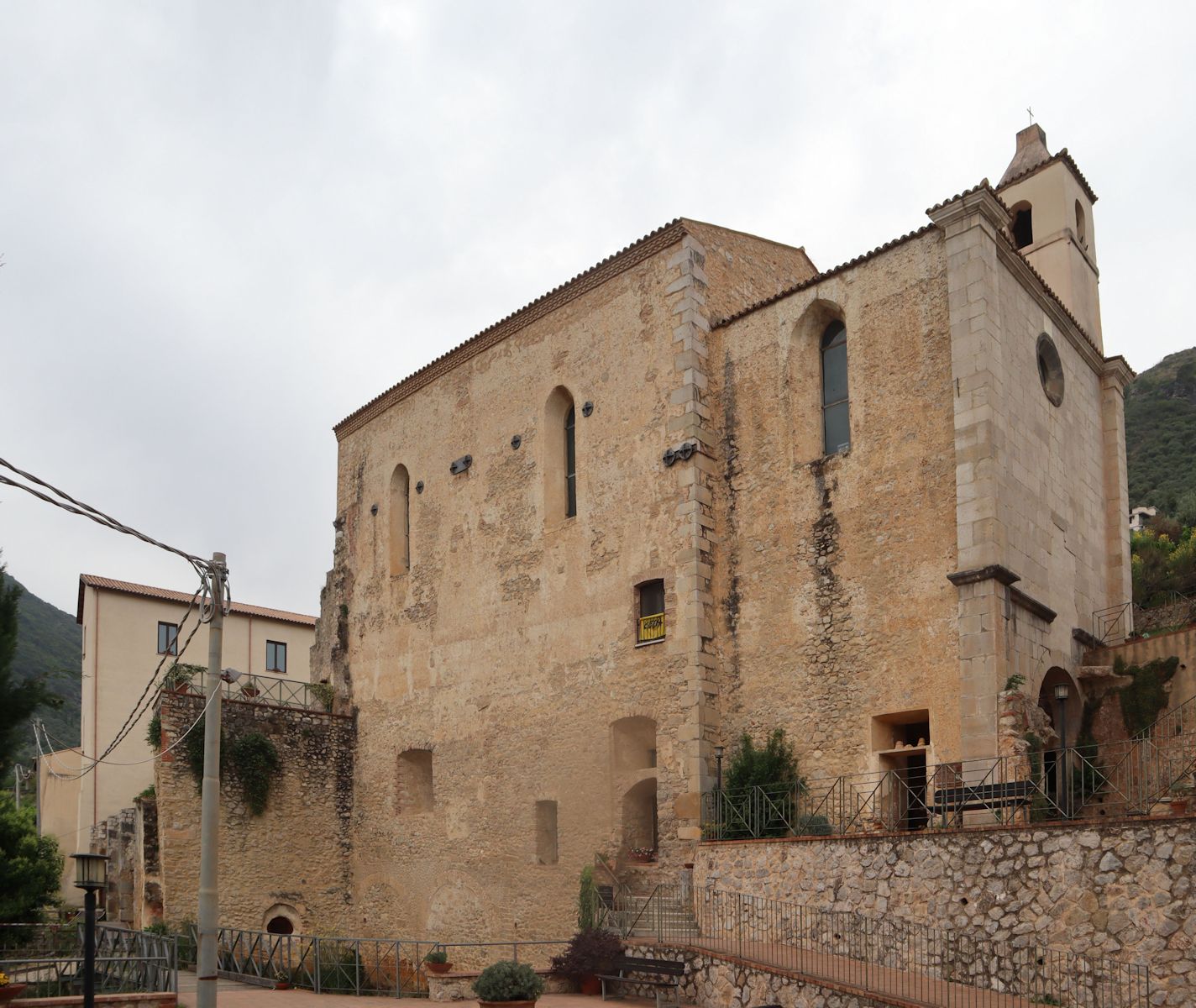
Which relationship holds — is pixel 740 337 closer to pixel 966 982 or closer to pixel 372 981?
pixel 966 982

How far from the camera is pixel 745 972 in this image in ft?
51.4

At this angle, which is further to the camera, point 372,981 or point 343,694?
point 343,694

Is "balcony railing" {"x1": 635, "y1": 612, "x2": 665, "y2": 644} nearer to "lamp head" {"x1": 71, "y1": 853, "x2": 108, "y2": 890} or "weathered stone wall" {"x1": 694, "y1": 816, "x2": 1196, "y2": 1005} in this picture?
"weathered stone wall" {"x1": 694, "y1": 816, "x2": 1196, "y2": 1005}

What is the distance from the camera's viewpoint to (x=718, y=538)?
2136 cm

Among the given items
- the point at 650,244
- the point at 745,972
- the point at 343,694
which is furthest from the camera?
the point at 343,694

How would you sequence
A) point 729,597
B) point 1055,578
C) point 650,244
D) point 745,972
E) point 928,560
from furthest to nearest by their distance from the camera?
point 650,244, point 729,597, point 1055,578, point 928,560, point 745,972

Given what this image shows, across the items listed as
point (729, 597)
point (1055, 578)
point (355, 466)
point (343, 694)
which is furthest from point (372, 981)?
point (1055, 578)

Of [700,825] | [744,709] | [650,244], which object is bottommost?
[700,825]

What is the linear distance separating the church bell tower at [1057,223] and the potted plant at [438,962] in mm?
15882

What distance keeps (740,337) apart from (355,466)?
12.6 m

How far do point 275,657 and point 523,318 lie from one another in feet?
60.6

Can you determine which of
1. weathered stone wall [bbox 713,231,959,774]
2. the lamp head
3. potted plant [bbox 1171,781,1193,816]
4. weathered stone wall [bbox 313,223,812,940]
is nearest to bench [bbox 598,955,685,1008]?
weathered stone wall [bbox 313,223,812,940]

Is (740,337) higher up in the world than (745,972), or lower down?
A: higher up

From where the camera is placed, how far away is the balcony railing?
2145 cm
